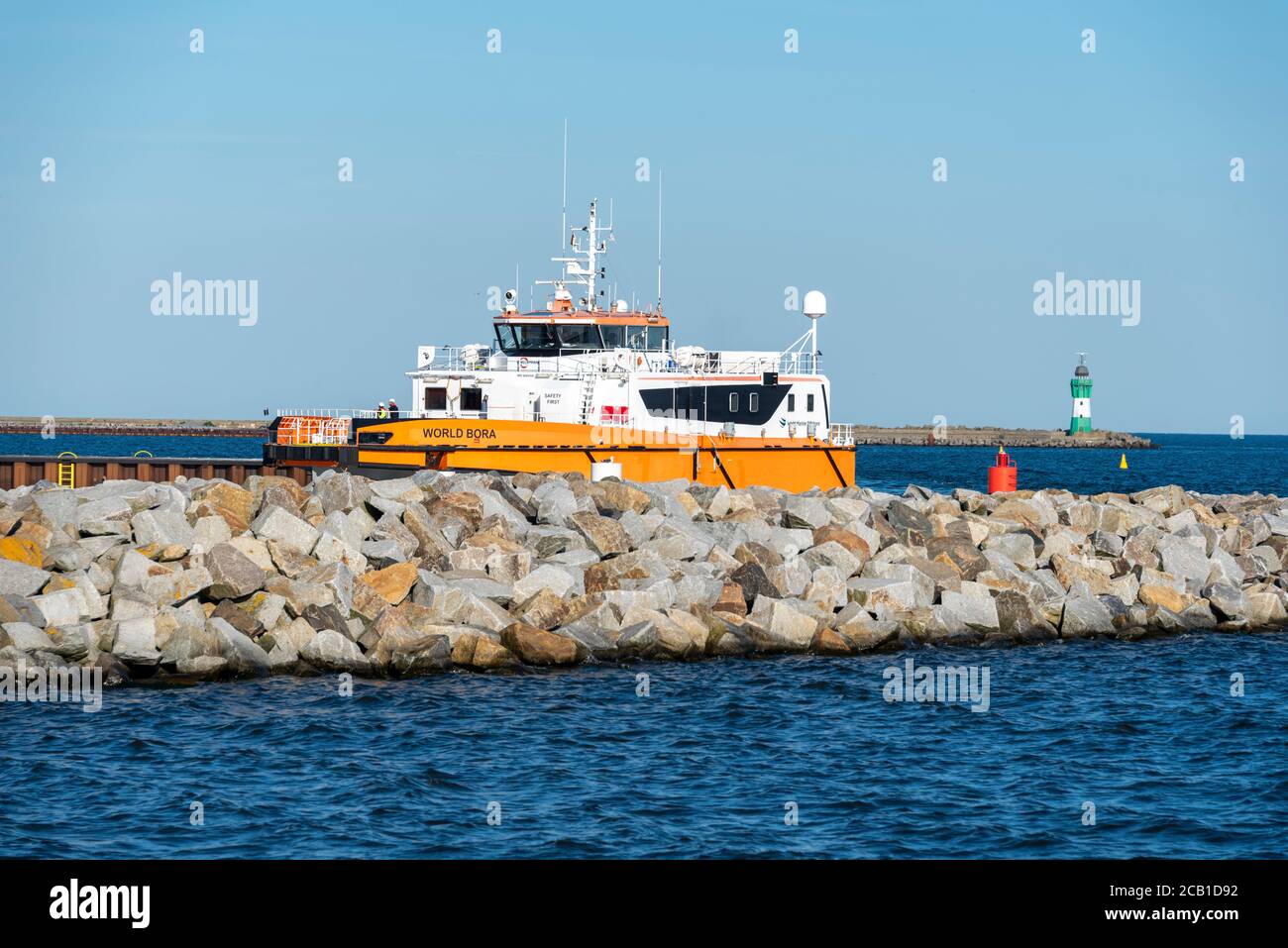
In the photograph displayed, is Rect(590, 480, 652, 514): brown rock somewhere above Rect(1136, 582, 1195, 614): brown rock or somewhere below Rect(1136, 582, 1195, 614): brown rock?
above

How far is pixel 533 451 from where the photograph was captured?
2866 centimetres

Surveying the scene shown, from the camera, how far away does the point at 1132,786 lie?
13281mm

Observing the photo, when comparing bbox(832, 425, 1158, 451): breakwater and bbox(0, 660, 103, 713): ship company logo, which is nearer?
bbox(0, 660, 103, 713): ship company logo

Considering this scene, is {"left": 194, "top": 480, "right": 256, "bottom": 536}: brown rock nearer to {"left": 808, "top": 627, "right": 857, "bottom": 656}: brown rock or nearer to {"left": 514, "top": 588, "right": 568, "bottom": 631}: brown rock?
{"left": 514, "top": 588, "right": 568, "bottom": 631}: brown rock

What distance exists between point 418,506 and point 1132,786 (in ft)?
37.3

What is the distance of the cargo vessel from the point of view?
2834 cm

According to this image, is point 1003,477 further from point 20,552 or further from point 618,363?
point 20,552

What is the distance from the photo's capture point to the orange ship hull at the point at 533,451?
27953 mm

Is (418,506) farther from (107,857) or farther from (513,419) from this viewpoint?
(107,857)

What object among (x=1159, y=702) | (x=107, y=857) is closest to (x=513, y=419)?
(x=1159, y=702)
